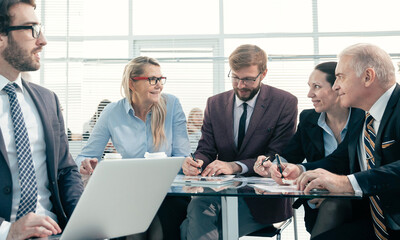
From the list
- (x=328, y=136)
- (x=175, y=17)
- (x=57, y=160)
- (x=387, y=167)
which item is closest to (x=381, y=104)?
(x=387, y=167)

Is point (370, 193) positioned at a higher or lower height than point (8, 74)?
lower

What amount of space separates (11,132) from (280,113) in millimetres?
1819

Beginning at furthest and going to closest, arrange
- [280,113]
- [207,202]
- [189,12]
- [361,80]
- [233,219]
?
[189,12] < [280,113] < [207,202] < [361,80] < [233,219]

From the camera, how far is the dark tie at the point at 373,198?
1.98m

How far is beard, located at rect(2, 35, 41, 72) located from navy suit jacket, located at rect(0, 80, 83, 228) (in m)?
0.11

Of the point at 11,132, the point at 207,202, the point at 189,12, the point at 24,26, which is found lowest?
the point at 207,202

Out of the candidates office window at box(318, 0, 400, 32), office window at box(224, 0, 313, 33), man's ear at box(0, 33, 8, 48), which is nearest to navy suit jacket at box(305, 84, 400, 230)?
man's ear at box(0, 33, 8, 48)

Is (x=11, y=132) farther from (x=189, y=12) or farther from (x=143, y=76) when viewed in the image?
(x=189, y=12)

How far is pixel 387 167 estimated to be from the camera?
6.12 feet

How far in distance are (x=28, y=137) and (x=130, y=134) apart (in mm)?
1340

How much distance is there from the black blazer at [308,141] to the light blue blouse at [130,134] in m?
0.74

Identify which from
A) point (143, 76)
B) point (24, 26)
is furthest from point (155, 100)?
point (24, 26)

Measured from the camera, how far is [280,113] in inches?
121

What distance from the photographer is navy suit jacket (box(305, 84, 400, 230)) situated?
6.07 ft
